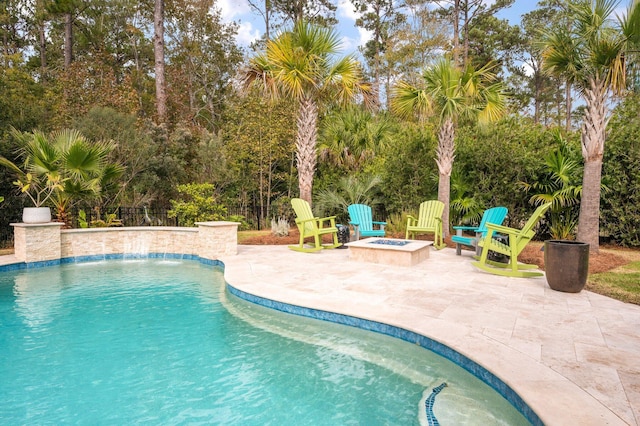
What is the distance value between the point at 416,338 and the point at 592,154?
6.06m

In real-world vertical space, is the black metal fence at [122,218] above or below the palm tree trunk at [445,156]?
below

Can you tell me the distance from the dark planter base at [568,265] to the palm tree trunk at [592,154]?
305 cm

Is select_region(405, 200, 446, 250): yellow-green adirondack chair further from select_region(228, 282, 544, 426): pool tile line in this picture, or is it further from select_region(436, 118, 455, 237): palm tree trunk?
select_region(228, 282, 544, 426): pool tile line

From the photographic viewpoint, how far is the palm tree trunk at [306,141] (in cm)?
950

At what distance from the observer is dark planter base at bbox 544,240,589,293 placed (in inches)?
183

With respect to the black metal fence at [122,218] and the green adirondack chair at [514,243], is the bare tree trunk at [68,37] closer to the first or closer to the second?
the black metal fence at [122,218]

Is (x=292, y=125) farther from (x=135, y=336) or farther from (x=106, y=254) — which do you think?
(x=135, y=336)

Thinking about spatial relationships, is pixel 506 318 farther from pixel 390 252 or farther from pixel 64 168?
pixel 64 168

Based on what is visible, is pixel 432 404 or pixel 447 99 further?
pixel 447 99

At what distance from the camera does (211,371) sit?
10.4ft

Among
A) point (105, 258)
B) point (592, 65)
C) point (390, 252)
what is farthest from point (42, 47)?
point (592, 65)

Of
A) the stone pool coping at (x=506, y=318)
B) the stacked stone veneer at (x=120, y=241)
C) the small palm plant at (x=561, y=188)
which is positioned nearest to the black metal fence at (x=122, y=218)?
the stacked stone veneer at (x=120, y=241)

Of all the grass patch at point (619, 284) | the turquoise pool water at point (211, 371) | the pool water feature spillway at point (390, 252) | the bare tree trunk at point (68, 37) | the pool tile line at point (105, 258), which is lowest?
the turquoise pool water at point (211, 371)

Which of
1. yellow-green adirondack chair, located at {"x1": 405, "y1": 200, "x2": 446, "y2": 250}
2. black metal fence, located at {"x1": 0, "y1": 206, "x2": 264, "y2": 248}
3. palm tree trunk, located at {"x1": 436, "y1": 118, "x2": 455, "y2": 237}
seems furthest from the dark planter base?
black metal fence, located at {"x1": 0, "y1": 206, "x2": 264, "y2": 248}
